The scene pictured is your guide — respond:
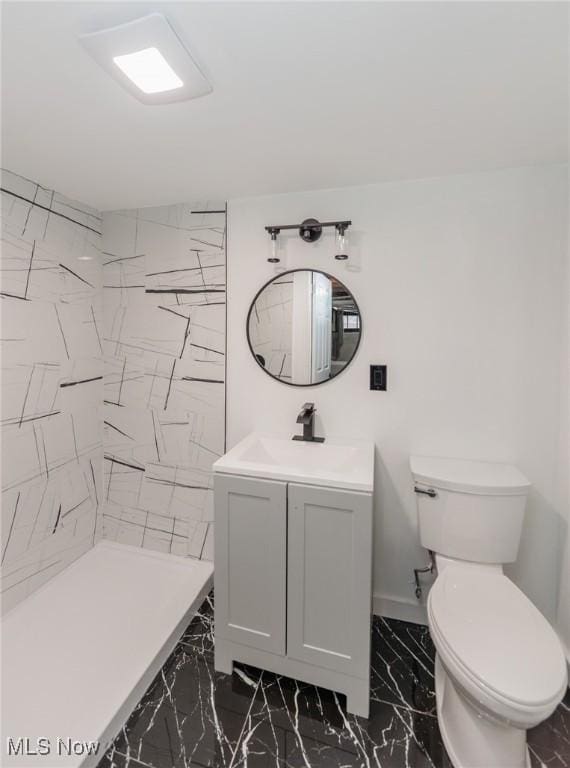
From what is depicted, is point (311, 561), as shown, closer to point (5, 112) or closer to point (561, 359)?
point (561, 359)

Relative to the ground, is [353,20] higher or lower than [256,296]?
Result: higher

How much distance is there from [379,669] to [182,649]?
90cm

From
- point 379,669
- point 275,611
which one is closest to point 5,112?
point 275,611

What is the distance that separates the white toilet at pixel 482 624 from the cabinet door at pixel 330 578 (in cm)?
28

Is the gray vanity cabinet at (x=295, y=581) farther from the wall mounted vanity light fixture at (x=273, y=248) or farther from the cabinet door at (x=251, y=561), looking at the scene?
the wall mounted vanity light fixture at (x=273, y=248)

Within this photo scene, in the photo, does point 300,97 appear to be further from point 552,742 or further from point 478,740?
point 552,742

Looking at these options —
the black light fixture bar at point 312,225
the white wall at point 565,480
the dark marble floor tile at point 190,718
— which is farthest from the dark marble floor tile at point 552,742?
the black light fixture bar at point 312,225

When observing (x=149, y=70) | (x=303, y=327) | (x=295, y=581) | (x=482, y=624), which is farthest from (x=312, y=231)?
(x=482, y=624)

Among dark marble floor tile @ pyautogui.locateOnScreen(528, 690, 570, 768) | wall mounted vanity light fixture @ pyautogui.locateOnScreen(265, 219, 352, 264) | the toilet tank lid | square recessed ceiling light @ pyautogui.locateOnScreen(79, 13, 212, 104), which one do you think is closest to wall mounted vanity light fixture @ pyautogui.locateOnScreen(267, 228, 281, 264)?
wall mounted vanity light fixture @ pyautogui.locateOnScreen(265, 219, 352, 264)

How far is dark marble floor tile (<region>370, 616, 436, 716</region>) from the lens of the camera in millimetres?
1455

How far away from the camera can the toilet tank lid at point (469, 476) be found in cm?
148

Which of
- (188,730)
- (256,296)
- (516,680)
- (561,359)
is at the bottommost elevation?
(188,730)

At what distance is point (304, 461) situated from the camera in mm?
1772

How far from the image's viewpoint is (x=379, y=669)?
1596 millimetres
